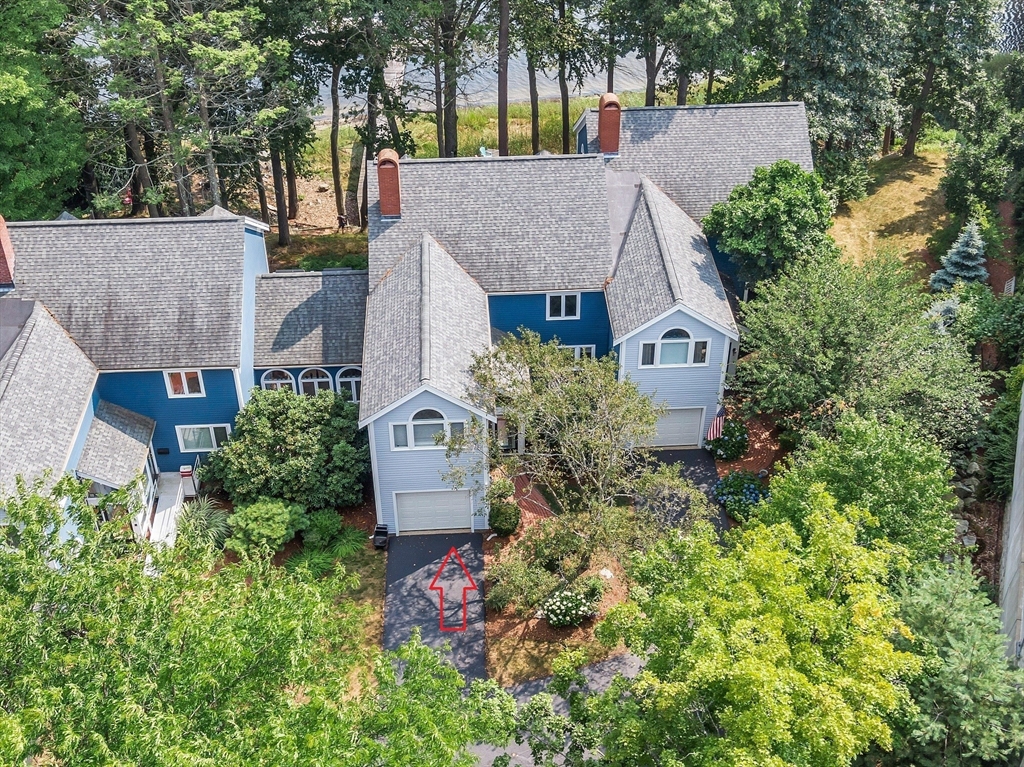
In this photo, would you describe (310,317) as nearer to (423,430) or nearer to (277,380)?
(277,380)

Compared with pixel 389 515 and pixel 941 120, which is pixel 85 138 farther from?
pixel 941 120

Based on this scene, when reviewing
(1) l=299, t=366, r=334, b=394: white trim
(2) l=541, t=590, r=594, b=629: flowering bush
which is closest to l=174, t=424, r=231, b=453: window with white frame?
(1) l=299, t=366, r=334, b=394: white trim

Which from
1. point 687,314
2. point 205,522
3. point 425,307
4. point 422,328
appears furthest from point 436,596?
point 687,314

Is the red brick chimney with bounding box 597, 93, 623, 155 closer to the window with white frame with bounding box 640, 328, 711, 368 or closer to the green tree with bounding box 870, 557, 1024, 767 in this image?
the window with white frame with bounding box 640, 328, 711, 368

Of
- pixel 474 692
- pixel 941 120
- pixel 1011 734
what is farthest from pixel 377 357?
pixel 941 120

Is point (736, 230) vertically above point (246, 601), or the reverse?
point (736, 230)
